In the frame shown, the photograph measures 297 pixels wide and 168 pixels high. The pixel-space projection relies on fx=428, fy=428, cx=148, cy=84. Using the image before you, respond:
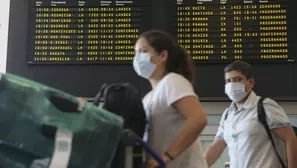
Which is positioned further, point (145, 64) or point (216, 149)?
point (216, 149)

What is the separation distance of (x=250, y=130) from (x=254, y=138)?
51mm

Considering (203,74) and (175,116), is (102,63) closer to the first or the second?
(203,74)

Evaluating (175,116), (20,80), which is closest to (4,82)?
(20,80)

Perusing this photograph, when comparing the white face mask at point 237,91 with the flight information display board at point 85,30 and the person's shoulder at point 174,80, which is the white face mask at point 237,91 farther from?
the flight information display board at point 85,30

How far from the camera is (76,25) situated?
3.71 meters

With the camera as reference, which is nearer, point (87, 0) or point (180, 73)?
point (180, 73)

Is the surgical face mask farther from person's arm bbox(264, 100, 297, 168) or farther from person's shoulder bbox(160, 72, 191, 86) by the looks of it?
person's arm bbox(264, 100, 297, 168)

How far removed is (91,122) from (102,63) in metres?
2.43

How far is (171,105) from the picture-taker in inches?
63.7

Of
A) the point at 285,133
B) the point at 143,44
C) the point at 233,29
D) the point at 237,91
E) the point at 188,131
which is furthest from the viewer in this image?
the point at 233,29

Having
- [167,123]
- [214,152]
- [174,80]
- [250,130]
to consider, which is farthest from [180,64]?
[214,152]

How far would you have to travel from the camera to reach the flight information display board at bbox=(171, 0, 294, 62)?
3.59 m

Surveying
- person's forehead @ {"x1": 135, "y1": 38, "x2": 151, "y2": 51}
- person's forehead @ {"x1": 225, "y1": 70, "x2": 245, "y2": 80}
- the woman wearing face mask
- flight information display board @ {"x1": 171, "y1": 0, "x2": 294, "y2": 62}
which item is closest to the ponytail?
the woman wearing face mask

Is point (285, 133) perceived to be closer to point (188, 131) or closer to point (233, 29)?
point (188, 131)
